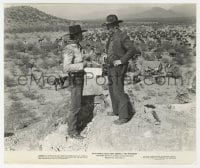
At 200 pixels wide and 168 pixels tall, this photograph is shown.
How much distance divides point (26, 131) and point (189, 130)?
2.11 metres

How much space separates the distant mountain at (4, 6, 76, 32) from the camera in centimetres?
598

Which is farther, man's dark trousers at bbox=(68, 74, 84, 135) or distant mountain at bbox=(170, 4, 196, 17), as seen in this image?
distant mountain at bbox=(170, 4, 196, 17)

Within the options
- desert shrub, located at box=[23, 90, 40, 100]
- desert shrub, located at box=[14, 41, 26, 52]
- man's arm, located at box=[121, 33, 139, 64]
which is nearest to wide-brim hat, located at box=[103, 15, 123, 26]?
man's arm, located at box=[121, 33, 139, 64]

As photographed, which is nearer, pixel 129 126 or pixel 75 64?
pixel 75 64

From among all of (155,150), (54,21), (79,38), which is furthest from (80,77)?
(155,150)

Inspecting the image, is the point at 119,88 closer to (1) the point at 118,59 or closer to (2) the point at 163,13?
(1) the point at 118,59

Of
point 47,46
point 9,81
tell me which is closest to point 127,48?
point 47,46

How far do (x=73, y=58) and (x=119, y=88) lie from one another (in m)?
0.77

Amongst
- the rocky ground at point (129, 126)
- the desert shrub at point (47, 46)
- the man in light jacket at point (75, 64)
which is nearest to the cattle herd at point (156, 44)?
the desert shrub at point (47, 46)

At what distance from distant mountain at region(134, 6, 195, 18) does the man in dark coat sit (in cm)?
49

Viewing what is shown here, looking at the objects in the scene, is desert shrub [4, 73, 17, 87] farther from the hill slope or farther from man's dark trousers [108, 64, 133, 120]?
the hill slope

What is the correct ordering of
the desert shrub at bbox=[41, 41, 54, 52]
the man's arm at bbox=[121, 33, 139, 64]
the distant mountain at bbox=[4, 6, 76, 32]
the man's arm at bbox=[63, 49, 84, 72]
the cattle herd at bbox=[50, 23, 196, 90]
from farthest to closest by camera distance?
1. the desert shrub at bbox=[41, 41, 54, 52]
2. the cattle herd at bbox=[50, 23, 196, 90]
3. the distant mountain at bbox=[4, 6, 76, 32]
4. the man's arm at bbox=[121, 33, 139, 64]
5. the man's arm at bbox=[63, 49, 84, 72]

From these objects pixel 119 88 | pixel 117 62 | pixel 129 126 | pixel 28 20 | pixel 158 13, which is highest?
pixel 158 13

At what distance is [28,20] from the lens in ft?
19.9
